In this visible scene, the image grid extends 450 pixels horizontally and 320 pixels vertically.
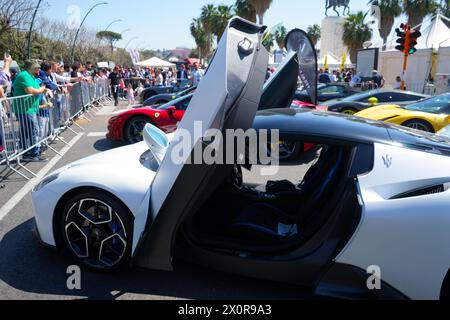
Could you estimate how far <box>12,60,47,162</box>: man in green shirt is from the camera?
5867 millimetres

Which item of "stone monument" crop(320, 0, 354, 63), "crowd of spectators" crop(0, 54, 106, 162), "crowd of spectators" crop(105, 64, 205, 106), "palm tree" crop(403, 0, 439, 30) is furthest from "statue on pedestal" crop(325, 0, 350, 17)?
"crowd of spectators" crop(0, 54, 106, 162)

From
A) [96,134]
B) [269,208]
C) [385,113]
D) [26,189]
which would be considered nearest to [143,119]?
[96,134]

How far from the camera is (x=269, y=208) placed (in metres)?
2.96

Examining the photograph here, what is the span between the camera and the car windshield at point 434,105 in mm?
7406

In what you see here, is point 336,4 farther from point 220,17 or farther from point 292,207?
point 292,207

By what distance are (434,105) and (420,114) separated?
70cm

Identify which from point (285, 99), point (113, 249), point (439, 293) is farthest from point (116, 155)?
point (439, 293)

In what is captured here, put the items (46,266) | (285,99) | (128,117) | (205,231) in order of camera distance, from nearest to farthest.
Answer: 1. (205,231)
2. (46,266)
3. (285,99)
4. (128,117)

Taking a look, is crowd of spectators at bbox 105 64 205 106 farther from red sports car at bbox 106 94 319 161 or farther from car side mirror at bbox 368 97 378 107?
car side mirror at bbox 368 97 378 107

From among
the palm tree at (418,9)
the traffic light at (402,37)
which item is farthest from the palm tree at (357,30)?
the traffic light at (402,37)

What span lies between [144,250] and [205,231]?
488mm

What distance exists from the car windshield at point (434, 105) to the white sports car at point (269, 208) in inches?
214
